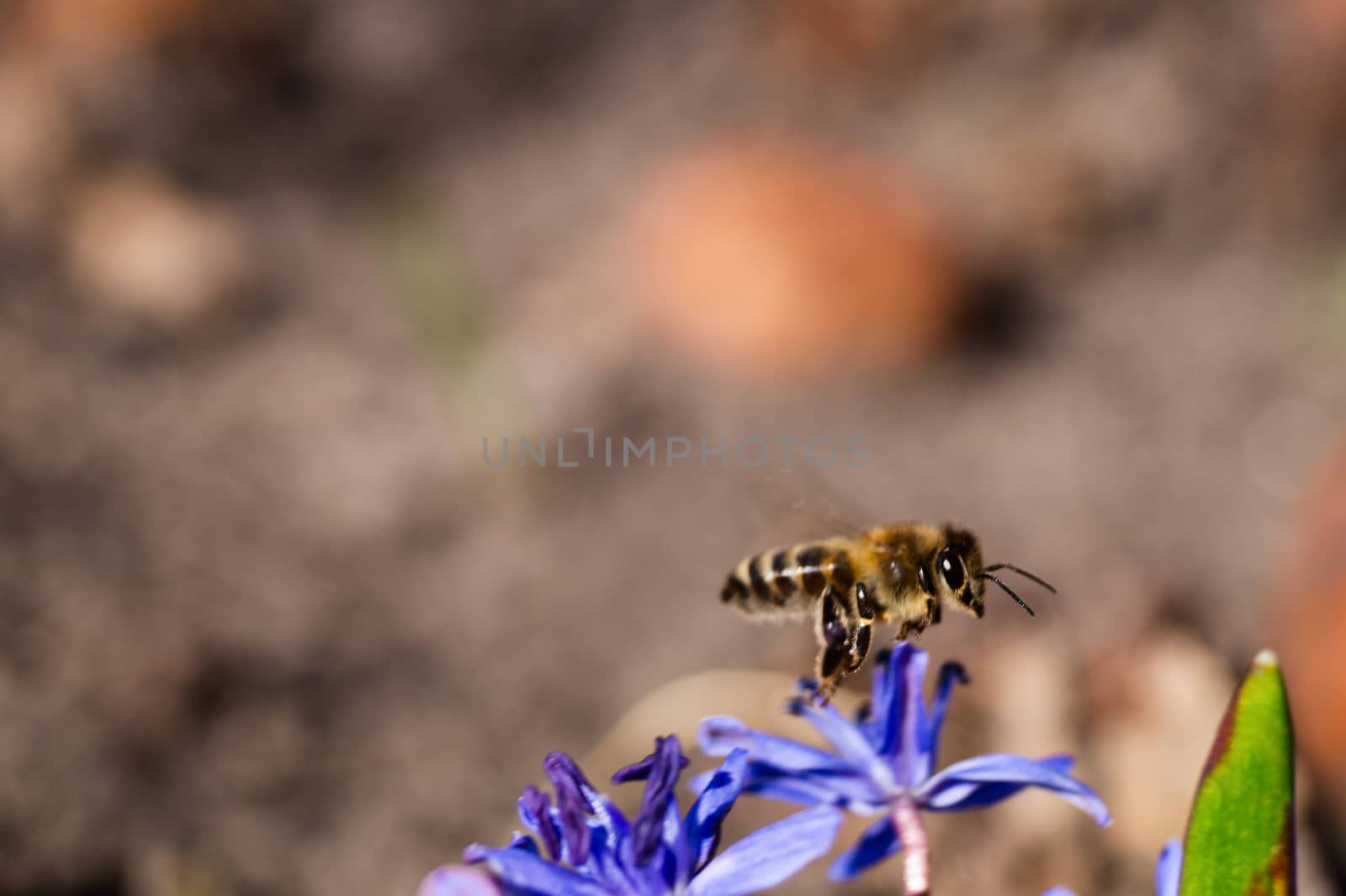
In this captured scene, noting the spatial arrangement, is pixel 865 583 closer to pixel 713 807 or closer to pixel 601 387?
pixel 713 807

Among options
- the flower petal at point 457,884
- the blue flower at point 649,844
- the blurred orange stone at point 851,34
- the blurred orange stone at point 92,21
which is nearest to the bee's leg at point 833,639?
the blue flower at point 649,844

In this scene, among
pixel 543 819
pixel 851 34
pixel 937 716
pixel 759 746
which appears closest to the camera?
pixel 543 819

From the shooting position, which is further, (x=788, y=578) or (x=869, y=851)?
(x=788, y=578)

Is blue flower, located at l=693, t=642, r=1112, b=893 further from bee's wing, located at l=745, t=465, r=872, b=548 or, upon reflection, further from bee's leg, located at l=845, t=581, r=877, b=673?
bee's wing, located at l=745, t=465, r=872, b=548

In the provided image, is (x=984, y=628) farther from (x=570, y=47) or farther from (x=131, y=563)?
(x=570, y=47)

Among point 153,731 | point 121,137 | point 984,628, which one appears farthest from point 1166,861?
point 121,137

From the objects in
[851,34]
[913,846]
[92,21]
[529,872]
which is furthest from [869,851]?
[92,21]
